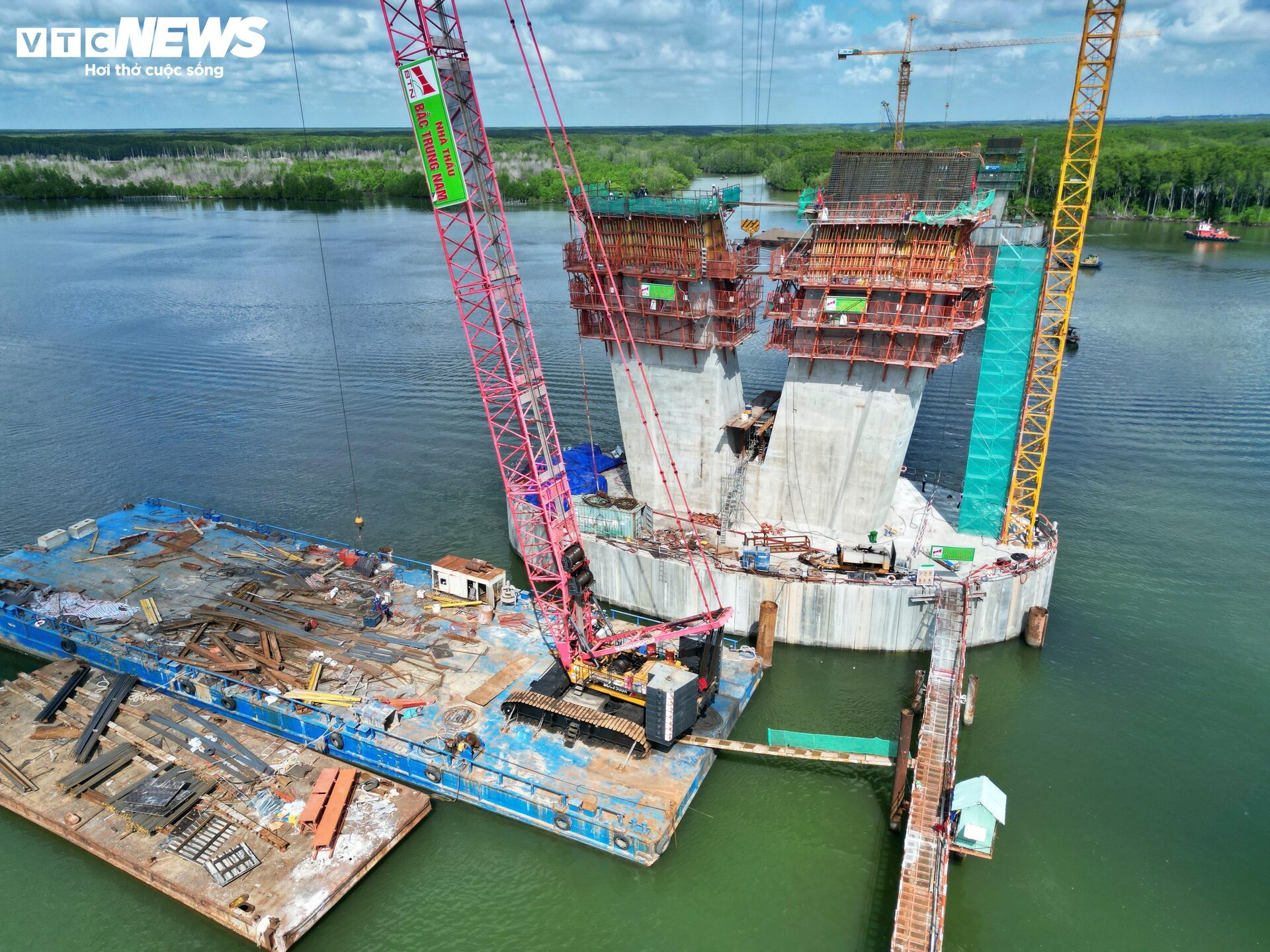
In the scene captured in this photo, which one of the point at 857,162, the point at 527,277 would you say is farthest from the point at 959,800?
the point at 527,277

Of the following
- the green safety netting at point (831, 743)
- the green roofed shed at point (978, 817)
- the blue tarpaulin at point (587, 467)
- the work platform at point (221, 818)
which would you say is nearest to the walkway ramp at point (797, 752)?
the green safety netting at point (831, 743)

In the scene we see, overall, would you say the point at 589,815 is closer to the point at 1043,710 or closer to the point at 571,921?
the point at 571,921

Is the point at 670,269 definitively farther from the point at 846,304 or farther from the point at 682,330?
the point at 846,304

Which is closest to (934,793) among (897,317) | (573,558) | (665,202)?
(573,558)

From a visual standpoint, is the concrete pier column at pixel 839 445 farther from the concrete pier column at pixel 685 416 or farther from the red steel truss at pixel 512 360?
the red steel truss at pixel 512 360

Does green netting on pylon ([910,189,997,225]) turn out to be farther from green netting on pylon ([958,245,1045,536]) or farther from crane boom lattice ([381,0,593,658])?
crane boom lattice ([381,0,593,658])

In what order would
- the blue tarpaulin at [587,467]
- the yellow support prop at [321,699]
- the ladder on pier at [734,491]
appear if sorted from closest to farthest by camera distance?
the yellow support prop at [321,699] < the ladder on pier at [734,491] < the blue tarpaulin at [587,467]

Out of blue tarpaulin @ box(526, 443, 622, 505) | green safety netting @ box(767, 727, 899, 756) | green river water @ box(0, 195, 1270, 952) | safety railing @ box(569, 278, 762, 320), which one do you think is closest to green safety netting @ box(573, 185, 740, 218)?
safety railing @ box(569, 278, 762, 320)
